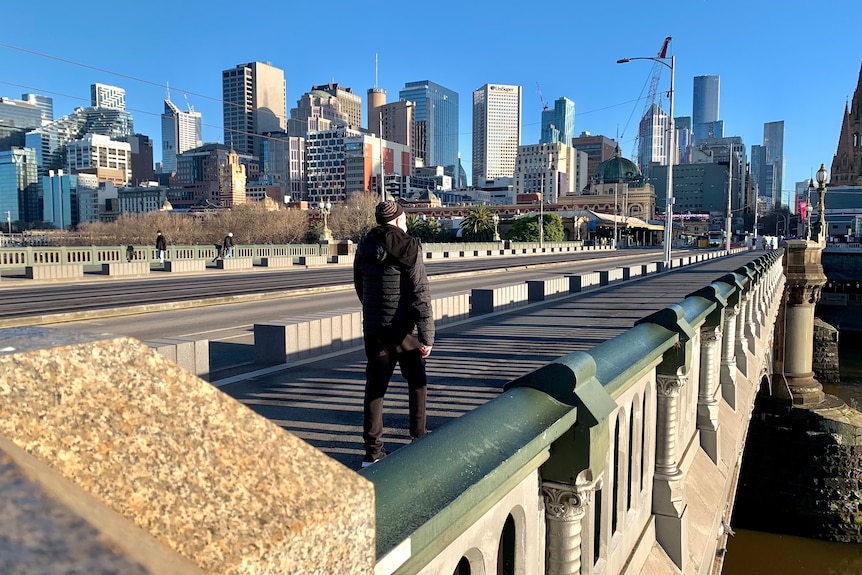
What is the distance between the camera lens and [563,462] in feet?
8.84

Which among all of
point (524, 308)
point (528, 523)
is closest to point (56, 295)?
point (524, 308)

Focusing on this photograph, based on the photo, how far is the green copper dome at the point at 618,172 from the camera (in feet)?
459

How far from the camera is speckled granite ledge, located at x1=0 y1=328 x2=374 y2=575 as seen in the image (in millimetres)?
939

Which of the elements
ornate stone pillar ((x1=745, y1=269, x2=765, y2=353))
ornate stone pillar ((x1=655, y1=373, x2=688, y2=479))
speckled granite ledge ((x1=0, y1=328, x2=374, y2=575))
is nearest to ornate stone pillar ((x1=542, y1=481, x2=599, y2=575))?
speckled granite ledge ((x1=0, y1=328, x2=374, y2=575))

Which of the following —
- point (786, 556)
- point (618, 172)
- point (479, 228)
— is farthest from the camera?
point (618, 172)

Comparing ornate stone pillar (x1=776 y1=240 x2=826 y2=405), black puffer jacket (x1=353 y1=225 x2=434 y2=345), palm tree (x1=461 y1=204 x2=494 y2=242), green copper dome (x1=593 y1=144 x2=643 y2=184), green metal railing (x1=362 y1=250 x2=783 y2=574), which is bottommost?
ornate stone pillar (x1=776 y1=240 x2=826 y2=405)

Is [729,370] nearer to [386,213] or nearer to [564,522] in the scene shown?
[386,213]

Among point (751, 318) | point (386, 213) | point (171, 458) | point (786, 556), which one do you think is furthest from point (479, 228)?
point (171, 458)

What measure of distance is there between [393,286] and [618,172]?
14528 cm

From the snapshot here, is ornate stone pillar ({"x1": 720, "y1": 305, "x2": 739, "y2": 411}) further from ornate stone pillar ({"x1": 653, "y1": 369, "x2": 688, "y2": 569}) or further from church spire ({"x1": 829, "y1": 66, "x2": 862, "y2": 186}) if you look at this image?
church spire ({"x1": 829, "y1": 66, "x2": 862, "y2": 186})

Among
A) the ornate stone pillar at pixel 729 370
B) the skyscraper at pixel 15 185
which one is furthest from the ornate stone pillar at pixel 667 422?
the skyscraper at pixel 15 185

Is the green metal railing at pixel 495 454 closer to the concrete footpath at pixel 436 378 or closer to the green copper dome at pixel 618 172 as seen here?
the concrete footpath at pixel 436 378

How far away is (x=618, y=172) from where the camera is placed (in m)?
142

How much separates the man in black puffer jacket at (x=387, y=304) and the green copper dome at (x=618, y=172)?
14133cm
